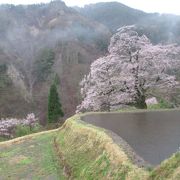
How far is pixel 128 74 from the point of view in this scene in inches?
1102

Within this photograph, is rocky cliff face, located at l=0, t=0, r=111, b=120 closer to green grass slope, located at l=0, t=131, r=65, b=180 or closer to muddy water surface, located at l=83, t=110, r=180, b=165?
green grass slope, located at l=0, t=131, r=65, b=180

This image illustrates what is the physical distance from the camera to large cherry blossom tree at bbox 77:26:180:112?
27875mm

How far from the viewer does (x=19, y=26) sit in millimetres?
141875

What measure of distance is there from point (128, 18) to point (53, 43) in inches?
1702

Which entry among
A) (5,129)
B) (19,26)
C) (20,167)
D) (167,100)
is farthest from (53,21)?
(20,167)

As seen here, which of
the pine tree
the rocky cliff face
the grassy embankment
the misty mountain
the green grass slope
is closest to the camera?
the grassy embankment

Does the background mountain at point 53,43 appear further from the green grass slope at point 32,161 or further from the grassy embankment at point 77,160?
the grassy embankment at point 77,160

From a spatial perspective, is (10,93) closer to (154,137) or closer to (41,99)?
(41,99)

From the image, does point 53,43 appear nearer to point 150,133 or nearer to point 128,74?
point 128,74

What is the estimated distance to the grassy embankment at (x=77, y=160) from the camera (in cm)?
954

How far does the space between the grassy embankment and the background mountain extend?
153ft

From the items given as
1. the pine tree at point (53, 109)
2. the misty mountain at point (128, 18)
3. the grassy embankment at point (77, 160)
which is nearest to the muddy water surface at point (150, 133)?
the grassy embankment at point (77, 160)

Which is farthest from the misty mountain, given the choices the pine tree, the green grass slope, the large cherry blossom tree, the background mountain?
the green grass slope

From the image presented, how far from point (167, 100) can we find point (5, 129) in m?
23.2
